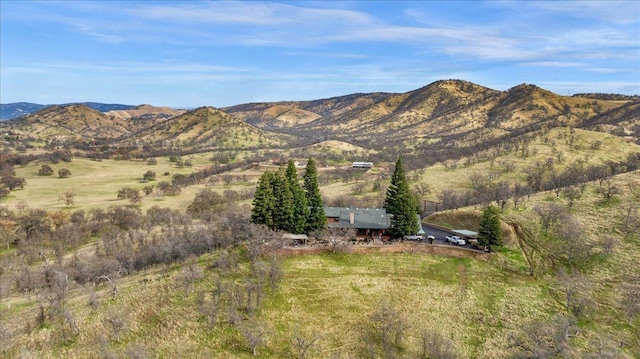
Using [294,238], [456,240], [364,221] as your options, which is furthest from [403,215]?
[294,238]

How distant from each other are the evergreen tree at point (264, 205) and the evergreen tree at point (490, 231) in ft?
104

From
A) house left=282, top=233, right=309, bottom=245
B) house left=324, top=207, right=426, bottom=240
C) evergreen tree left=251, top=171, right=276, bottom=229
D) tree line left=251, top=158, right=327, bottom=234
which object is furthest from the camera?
house left=324, top=207, right=426, bottom=240

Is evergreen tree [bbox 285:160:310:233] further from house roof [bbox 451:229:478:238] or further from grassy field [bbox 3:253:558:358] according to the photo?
house roof [bbox 451:229:478:238]

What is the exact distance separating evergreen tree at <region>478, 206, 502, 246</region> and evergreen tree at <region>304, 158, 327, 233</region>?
23.7 metres

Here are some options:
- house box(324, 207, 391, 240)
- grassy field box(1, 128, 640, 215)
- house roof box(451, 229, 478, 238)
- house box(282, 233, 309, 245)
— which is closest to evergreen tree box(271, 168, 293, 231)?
house box(282, 233, 309, 245)

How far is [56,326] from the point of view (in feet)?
148

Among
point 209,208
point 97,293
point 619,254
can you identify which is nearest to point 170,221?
point 209,208

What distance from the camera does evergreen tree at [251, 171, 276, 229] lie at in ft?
201

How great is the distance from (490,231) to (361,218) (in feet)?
65.8

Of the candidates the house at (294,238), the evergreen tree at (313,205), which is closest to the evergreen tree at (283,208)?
the house at (294,238)

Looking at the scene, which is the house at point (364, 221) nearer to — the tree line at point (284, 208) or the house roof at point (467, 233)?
the tree line at point (284, 208)

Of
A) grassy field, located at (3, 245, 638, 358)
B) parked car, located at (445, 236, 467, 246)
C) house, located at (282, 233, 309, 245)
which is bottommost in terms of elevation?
grassy field, located at (3, 245, 638, 358)

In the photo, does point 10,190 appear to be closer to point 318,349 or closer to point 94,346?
point 94,346

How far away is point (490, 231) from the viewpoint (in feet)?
201
